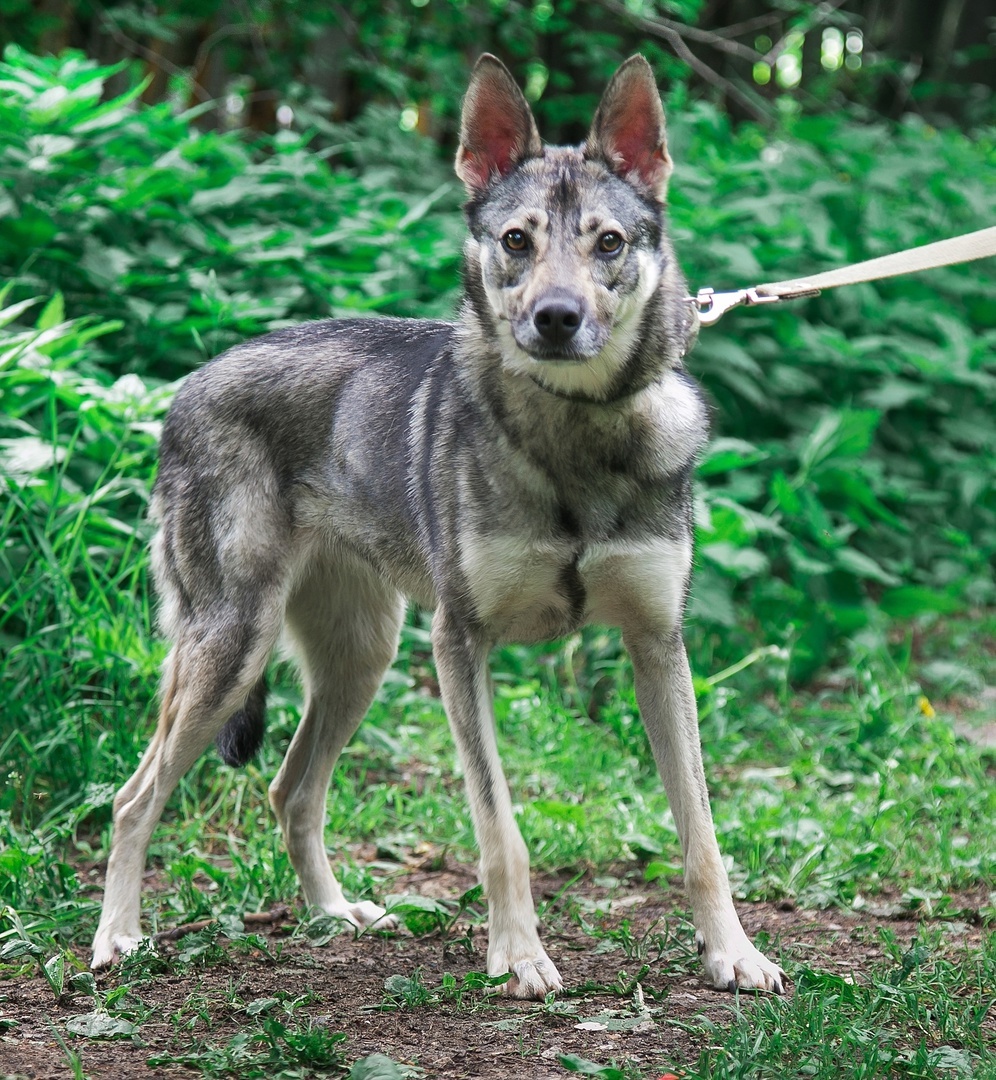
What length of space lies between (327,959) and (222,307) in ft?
9.70

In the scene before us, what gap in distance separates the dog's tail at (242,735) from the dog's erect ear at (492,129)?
181 centimetres

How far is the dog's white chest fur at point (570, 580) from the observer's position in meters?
3.50

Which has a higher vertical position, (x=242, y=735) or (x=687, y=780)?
(x=687, y=780)

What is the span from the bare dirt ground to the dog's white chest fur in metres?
0.99

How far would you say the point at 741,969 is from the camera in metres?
3.45

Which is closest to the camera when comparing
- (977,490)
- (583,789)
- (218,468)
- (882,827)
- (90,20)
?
(218,468)

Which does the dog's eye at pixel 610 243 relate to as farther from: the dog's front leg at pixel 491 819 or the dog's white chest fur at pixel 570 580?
the dog's front leg at pixel 491 819

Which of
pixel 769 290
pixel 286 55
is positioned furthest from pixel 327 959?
pixel 286 55

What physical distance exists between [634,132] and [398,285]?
3445 millimetres

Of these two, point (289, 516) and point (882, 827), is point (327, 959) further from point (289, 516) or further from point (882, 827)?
point (882, 827)

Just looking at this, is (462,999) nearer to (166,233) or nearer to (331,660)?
(331,660)

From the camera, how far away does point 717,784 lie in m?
5.31

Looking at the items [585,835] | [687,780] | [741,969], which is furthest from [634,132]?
[585,835]

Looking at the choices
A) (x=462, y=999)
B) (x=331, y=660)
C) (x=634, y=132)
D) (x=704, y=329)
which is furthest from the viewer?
(x=704, y=329)
